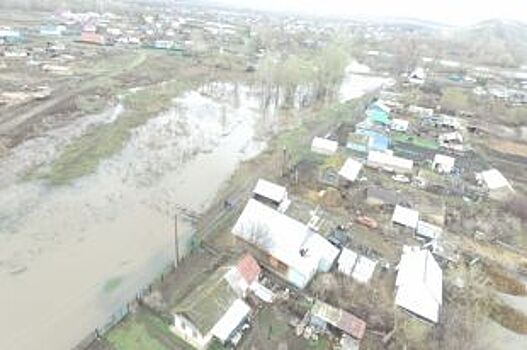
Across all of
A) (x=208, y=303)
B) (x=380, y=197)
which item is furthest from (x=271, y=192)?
(x=208, y=303)

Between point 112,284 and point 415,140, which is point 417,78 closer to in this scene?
point 415,140

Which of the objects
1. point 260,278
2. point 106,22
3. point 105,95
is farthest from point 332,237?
point 106,22

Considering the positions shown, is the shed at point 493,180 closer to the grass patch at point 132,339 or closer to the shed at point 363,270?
the shed at point 363,270

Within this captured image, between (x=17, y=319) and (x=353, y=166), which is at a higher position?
(x=353, y=166)

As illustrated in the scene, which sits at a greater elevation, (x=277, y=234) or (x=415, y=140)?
(x=277, y=234)

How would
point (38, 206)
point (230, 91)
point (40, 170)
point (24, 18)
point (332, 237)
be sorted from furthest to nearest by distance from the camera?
point (24, 18), point (230, 91), point (40, 170), point (38, 206), point (332, 237)

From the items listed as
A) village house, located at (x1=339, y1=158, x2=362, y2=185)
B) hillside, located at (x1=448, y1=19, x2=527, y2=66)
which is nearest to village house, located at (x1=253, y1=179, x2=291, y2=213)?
village house, located at (x1=339, y1=158, x2=362, y2=185)

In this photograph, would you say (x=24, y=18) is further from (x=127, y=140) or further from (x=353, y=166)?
(x=353, y=166)
